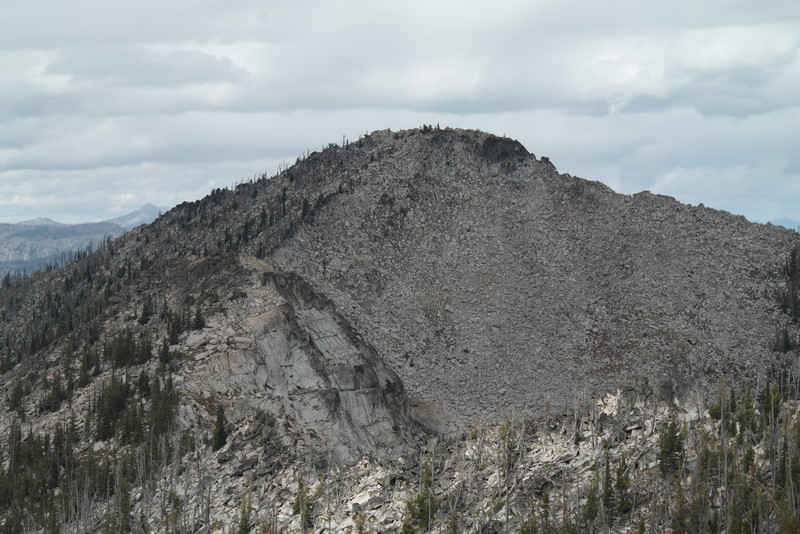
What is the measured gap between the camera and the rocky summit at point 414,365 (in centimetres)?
9000

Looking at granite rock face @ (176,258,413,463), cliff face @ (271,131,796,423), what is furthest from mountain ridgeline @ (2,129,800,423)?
granite rock face @ (176,258,413,463)

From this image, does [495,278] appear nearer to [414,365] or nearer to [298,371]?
[414,365]

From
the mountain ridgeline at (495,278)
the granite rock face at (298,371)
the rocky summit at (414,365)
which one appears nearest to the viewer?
the rocky summit at (414,365)

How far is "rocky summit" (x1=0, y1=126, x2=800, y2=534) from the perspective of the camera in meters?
90.0

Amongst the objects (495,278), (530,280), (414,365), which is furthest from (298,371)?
(530,280)

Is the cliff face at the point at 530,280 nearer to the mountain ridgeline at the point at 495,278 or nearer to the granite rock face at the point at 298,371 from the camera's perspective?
the mountain ridgeline at the point at 495,278

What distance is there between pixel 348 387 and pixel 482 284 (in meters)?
48.0

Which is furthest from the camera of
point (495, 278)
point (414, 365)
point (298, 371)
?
point (495, 278)

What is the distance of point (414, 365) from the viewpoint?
158375 mm

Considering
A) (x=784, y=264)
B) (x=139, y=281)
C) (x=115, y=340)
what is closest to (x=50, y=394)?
(x=115, y=340)

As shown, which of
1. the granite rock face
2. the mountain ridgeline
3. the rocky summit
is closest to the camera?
the rocky summit

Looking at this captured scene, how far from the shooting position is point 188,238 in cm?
19438

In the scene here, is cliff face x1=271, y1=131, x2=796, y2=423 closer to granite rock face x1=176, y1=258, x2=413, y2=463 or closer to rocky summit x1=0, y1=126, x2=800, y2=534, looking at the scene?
rocky summit x1=0, y1=126, x2=800, y2=534

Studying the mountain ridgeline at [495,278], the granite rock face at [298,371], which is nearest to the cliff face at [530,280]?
the mountain ridgeline at [495,278]
